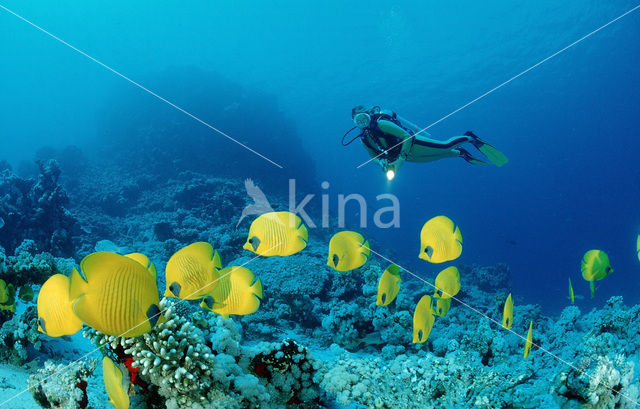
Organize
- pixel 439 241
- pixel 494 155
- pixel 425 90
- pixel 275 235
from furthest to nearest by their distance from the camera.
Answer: pixel 425 90
pixel 494 155
pixel 439 241
pixel 275 235

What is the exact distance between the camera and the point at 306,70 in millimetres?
49594

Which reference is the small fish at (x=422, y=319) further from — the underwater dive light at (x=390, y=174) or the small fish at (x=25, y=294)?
the small fish at (x=25, y=294)

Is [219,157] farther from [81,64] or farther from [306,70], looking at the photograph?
[81,64]

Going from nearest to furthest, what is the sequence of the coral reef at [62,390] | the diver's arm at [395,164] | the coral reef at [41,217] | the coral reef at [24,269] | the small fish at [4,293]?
the coral reef at [62,390], the small fish at [4,293], the coral reef at [24,269], the diver's arm at [395,164], the coral reef at [41,217]

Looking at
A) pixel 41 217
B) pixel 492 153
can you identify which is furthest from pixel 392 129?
pixel 41 217

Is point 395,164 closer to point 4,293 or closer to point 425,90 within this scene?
point 4,293

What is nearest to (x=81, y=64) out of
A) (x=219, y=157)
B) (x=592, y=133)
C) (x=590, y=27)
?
(x=219, y=157)

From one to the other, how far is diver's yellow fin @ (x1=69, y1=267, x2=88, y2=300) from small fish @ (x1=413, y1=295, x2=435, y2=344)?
259cm

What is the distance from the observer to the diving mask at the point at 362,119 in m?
4.89

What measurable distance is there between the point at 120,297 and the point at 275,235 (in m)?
1.27

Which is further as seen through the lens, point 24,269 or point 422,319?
point 24,269

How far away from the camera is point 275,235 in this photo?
2.51 meters

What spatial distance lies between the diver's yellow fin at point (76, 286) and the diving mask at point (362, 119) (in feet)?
13.9

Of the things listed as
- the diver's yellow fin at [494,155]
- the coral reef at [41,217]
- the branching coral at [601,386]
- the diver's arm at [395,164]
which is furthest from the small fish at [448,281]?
the coral reef at [41,217]
